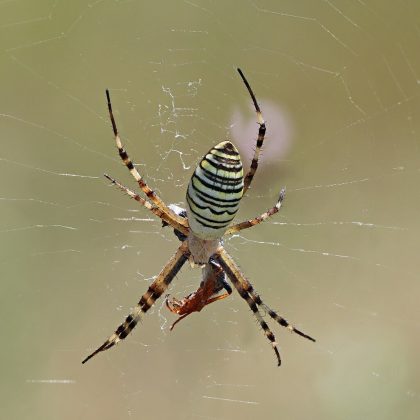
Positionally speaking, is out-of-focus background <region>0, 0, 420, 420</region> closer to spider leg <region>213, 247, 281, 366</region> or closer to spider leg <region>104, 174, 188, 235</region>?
spider leg <region>213, 247, 281, 366</region>

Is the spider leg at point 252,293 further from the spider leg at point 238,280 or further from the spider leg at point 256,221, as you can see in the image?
the spider leg at point 256,221

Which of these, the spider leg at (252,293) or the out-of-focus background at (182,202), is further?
the out-of-focus background at (182,202)

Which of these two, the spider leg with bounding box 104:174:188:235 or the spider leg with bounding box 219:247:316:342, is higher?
the spider leg with bounding box 104:174:188:235

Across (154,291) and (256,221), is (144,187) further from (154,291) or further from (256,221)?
(154,291)

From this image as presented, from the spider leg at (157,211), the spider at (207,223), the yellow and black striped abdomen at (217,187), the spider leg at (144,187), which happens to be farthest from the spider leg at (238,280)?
the yellow and black striped abdomen at (217,187)

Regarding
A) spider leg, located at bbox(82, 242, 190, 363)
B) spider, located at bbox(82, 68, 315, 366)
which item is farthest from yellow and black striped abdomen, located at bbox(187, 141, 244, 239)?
spider leg, located at bbox(82, 242, 190, 363)

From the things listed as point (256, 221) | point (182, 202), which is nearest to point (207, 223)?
point (256, 221)
